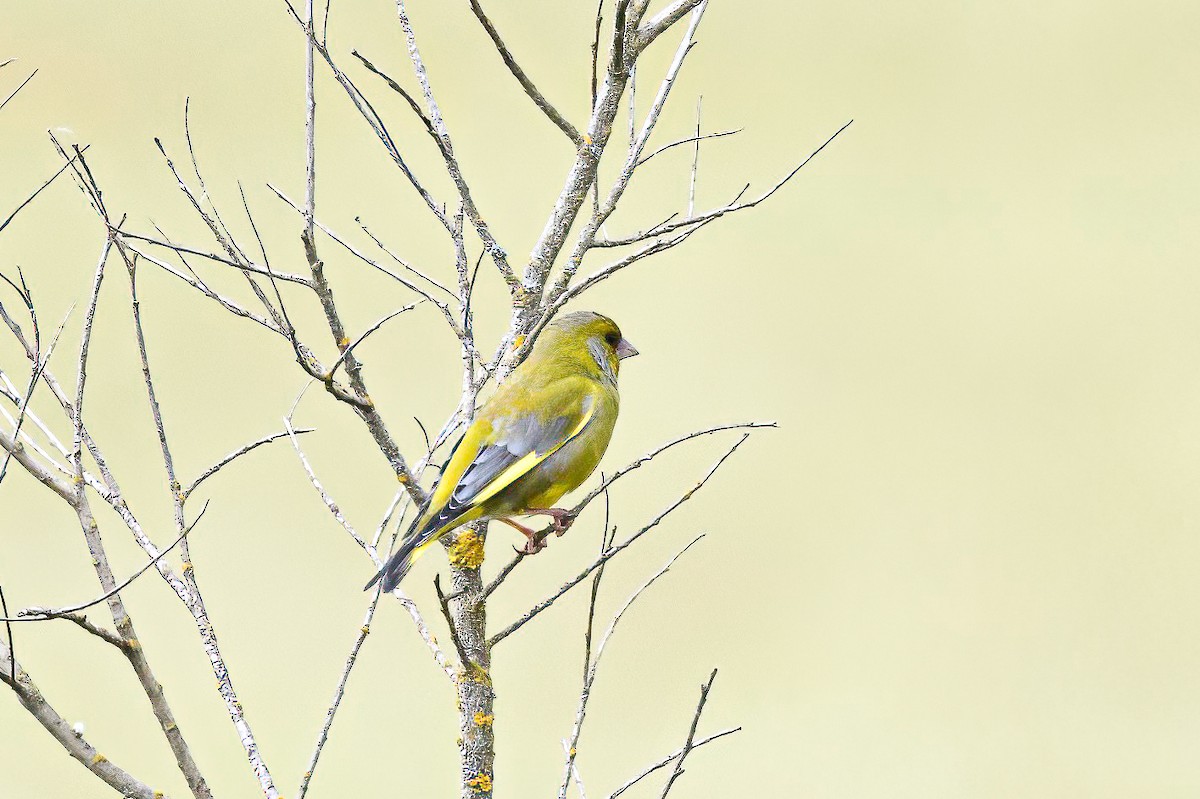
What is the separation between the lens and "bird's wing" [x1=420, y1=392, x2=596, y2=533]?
166 centimetres

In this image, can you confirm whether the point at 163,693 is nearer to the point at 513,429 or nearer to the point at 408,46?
the point at 513,429

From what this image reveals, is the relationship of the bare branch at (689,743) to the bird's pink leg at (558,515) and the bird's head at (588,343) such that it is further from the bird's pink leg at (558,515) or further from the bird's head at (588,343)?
the bird's head at (588,343)

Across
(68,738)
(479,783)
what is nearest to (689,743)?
(479,783)

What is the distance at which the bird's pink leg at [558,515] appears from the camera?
5.69 ft

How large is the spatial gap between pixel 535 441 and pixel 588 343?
327 millimetres

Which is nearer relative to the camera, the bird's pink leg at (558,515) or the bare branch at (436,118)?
the bare branch at (436,118)

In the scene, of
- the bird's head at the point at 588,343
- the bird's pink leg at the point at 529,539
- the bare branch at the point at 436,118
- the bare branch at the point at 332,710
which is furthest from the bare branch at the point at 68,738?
the bird's head at the point at 588,343

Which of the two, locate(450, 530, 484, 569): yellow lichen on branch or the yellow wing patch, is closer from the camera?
locate(450, 530, 484, 569): yellow lichen on branch

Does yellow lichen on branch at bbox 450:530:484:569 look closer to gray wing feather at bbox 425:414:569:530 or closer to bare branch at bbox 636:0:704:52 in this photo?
gray wing feather at bbox 425:414:569:530

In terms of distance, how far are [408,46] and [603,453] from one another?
0.75m

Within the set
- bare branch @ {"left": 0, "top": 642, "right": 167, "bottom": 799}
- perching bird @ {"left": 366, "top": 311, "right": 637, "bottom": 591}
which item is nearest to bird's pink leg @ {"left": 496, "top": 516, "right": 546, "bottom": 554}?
perching bird @ {"left": 366, "top": 311, "right": 637, "bottom": 591}

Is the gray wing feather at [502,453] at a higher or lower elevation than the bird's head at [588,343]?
lower

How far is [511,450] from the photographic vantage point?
1806mm

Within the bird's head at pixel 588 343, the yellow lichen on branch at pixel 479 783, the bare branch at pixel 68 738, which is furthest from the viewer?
the bird's head at pixel 588 343
